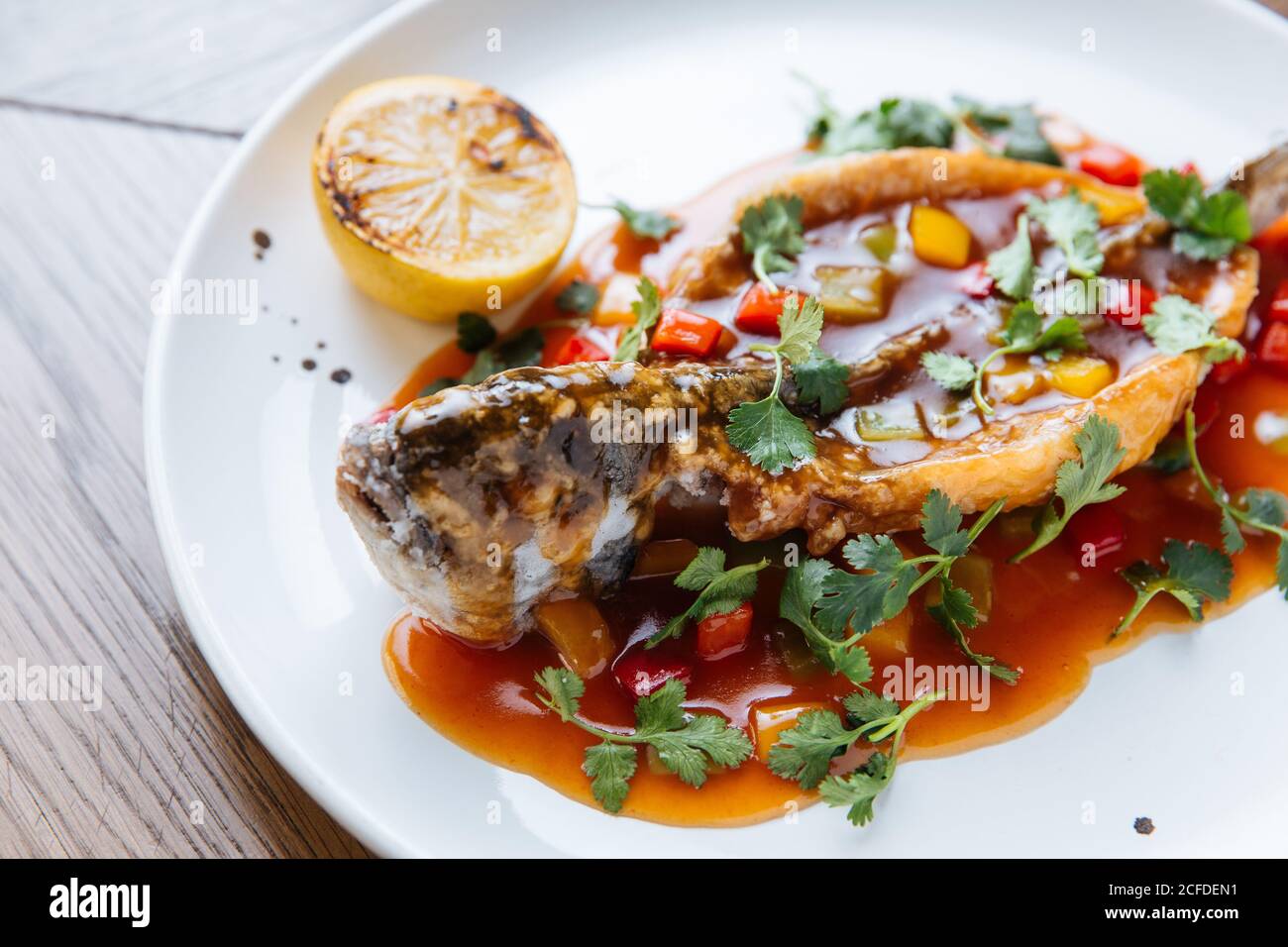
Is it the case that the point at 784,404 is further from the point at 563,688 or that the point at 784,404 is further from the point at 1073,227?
the point at 1073,227

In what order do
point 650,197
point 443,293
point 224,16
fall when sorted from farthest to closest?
point 224,16, point 650,197, point 443,293

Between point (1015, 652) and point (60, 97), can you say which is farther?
point (60, 97)

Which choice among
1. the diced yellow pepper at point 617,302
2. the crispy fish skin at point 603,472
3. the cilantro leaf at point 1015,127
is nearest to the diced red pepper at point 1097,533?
the crispy fish skin at point 603,472

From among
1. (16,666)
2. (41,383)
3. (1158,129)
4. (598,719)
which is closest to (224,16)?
(41,383)

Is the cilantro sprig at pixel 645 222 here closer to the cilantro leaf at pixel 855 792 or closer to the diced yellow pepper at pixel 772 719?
the diced yellow pepper at pixel 772 719

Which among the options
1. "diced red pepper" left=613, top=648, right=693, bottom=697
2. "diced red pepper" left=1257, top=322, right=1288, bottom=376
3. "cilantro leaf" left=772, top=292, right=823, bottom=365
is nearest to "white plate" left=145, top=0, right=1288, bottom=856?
"diced red pepper" left=613, top=648, right=693, bottom=697

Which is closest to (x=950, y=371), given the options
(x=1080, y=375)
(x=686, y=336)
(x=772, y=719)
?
(x=1080, y=375)

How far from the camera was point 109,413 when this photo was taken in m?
4.73

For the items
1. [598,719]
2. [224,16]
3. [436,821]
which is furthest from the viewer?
[224,16]

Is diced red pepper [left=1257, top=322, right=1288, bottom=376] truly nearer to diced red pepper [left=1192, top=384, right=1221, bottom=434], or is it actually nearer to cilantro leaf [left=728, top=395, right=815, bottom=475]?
diced red pepper [left=1192, top=384, right=1221, bottom=434]

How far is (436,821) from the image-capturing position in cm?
371

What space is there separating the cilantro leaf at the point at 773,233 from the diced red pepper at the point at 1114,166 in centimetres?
168

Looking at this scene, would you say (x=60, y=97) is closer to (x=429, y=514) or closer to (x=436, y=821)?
(x=429, y=514)
